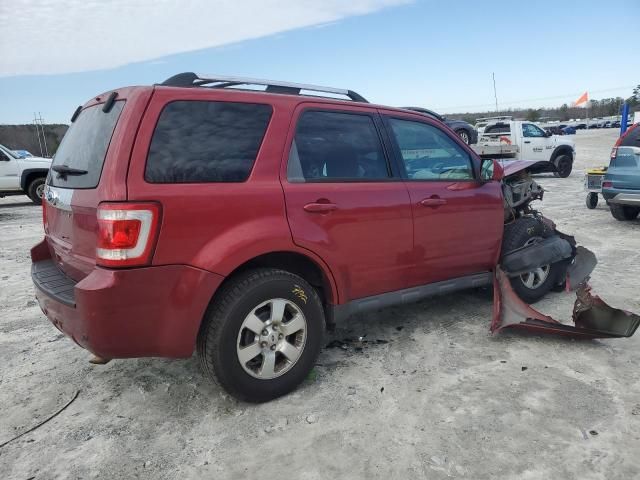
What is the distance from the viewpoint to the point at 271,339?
2.85m

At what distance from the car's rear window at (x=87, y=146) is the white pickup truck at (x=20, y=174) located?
11795 millimetres

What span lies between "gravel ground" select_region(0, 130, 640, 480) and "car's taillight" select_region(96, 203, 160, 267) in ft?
3.18

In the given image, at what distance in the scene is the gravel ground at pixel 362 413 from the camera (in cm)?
234

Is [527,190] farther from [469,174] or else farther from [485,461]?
[485,461]

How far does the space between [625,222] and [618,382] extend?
6.52m

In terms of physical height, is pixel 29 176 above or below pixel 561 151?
above

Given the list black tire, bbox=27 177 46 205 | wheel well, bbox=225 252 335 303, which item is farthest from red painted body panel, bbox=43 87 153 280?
black tire, bbox=27 177 46 205

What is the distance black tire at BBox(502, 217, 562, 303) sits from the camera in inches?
170

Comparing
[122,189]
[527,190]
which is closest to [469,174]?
[527,190]

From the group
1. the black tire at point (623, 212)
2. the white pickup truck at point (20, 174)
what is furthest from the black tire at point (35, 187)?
the black tire at point (623, 212)

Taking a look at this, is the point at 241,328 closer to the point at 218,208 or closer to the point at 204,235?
the point at 204,235

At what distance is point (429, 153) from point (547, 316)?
4.99 feet

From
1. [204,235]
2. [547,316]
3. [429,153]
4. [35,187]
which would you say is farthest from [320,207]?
[35,187]

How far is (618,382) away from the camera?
9.87ft
